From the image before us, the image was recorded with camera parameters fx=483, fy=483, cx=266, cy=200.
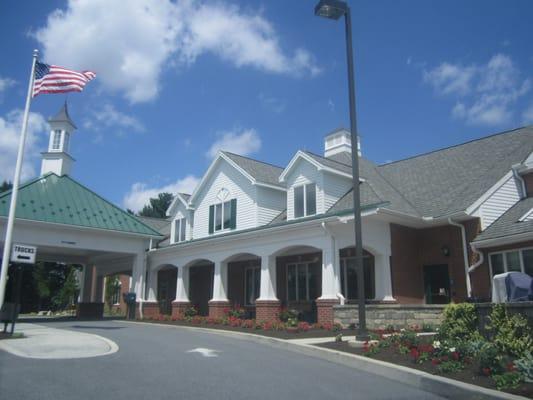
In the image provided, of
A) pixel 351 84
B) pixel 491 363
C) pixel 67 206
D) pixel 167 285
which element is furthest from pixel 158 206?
pixel 491 363

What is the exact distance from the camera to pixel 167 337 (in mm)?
14398

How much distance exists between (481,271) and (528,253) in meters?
1.75

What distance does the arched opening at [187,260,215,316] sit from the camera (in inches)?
1069

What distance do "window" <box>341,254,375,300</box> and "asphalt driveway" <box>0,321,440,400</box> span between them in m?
9.12

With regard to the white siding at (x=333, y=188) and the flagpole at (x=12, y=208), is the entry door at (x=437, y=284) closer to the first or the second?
the white siding at (x=333, y=188)

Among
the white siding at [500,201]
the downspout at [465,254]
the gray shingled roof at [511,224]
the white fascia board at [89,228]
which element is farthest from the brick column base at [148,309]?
the white siding at [500,201]

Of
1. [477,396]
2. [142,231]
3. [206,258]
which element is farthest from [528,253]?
[142,231]

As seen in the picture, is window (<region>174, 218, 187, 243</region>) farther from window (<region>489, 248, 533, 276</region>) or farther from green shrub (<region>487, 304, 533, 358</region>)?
green shrub (<region>487, 304, 533, 358</region>)

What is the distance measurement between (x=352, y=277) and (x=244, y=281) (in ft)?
23.4

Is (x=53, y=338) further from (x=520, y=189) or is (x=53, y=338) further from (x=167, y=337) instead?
(x=520, y=189)

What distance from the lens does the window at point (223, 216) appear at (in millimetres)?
23594

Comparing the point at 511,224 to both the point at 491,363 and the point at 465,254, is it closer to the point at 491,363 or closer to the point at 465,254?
the point at 465,254

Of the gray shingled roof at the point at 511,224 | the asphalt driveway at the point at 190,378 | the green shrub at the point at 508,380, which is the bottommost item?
the asphalt driveway at the point at 190,378

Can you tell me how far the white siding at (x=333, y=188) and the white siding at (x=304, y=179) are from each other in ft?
0.70
